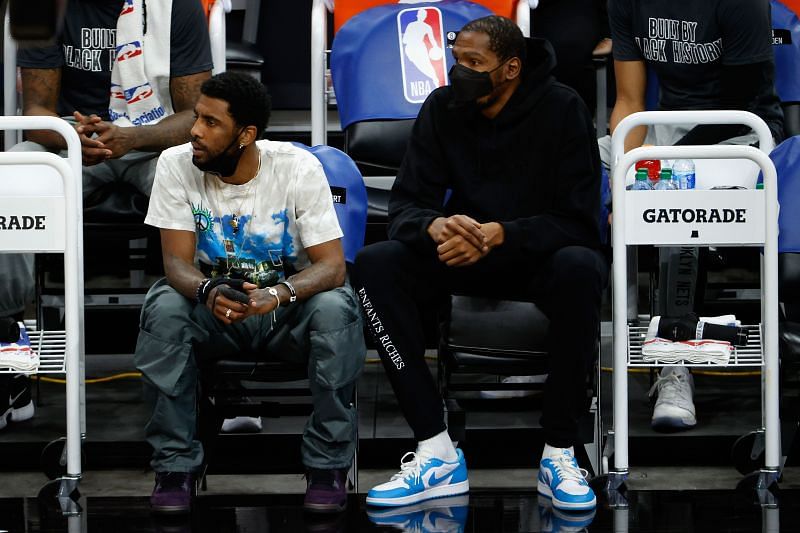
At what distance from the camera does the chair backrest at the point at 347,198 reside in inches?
155

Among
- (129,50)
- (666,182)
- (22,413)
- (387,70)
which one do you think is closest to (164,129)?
(129,50)

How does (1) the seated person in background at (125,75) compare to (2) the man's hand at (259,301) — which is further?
(1) the seated person in background at (125,75)

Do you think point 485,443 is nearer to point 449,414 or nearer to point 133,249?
point 449,414

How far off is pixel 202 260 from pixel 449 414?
796 mm

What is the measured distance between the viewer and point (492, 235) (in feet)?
11.9

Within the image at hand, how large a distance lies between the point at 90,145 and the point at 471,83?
1263mm

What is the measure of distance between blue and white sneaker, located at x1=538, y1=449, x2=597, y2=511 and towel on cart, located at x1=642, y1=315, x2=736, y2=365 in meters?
0.37

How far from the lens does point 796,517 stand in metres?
3.43

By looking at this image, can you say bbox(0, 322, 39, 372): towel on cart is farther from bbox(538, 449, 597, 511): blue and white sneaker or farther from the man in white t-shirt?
bbox(538, 449, 597, 511): blue and white sneaker

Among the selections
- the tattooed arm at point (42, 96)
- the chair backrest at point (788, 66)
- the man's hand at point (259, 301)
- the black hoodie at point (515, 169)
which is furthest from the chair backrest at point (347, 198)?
the chair backrest at point (788, 66)

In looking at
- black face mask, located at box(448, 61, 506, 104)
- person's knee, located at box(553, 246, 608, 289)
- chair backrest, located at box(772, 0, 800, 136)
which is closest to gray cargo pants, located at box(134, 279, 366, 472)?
person's knee, located at box(553, 246, 608, 289)

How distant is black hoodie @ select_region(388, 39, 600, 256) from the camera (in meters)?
Result: 3.70

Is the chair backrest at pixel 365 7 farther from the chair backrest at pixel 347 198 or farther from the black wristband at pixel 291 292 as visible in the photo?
the black wristband at pixel 291 292

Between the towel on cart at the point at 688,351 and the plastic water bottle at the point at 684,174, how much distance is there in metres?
0.46
